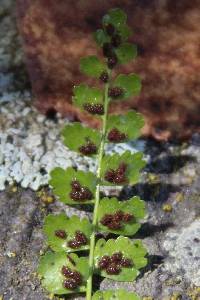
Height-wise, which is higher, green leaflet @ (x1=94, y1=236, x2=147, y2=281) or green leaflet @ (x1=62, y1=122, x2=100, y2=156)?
green leaflet @ (x1=62, y1=122, x2=100, y2=156)

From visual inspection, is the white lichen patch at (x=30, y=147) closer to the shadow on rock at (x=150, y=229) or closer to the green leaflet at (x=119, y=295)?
the shadow on rock at (x=150, y=229)

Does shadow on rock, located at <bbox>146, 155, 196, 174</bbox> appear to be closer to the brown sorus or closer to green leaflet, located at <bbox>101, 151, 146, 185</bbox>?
green leaflet, located at <bbox>101, 151, 146, 185</bbox>

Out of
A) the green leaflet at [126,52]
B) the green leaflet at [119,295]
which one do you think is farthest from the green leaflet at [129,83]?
the green leaflet at [119,295]

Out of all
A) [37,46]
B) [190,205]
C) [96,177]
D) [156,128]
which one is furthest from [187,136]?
[37,46]

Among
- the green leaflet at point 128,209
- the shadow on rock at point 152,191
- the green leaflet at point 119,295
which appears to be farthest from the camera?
the shadow on rock at point 152,191

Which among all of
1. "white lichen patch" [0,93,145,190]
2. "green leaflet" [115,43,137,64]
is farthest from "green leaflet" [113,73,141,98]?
"white lichen patch" [0,93,145,190]

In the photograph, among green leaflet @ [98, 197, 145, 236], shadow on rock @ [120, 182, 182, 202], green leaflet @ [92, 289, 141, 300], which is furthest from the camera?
shadow on rock @ [120, 182, 182, 202]
